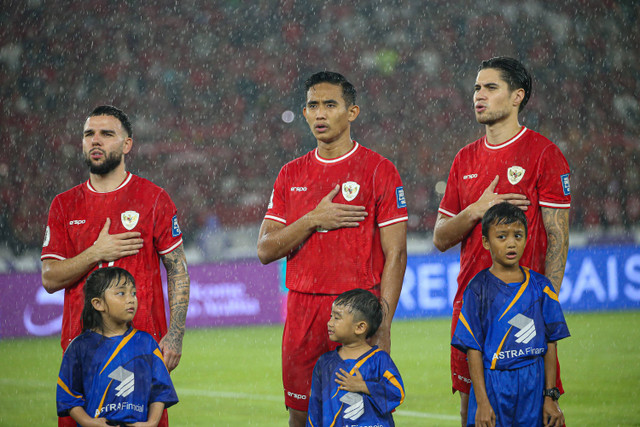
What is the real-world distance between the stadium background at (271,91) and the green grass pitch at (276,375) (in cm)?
424

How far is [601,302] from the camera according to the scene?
10758mm

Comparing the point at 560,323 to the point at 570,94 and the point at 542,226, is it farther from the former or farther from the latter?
the point at 570,94

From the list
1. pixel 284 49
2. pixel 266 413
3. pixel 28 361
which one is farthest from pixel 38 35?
pixel 266 413

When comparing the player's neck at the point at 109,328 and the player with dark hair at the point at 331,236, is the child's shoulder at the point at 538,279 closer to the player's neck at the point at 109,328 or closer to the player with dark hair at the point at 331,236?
the player with dark hair at the point at 331,236

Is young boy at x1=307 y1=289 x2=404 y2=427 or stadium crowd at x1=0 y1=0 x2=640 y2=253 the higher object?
stadium crowd at x1=0 y1=0 x2=640 y2=253

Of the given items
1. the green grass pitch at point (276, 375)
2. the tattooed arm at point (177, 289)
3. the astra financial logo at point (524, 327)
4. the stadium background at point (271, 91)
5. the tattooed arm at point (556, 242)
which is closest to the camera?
the astra financial logo at point (524, 327)

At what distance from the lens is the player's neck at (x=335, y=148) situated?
369 cm

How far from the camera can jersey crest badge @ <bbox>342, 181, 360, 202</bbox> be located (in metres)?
3.63

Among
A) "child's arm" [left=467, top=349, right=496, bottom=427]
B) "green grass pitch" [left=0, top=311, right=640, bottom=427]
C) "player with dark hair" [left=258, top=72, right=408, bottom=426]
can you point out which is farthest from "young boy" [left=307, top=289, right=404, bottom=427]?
"green grass pitch" [left=0, top=311, right=640, bottom=427]

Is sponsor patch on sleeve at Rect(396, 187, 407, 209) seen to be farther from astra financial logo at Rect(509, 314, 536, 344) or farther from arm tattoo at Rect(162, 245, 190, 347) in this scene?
arm tattoo at Rect(162, 245, 190, 347)

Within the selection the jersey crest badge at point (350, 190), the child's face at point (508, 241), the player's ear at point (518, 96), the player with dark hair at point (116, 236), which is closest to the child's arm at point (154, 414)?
the player with dark hair at point (116, 236)

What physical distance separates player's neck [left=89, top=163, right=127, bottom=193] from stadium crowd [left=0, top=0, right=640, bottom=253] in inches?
460

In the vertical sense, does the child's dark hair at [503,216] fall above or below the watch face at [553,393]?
above

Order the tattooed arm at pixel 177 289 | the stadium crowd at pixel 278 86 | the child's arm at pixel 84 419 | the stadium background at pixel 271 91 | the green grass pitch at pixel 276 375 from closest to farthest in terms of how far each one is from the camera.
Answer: the child's arm at pixel 84 419, the tattooed arm at pixel 177 289, the green grass pitch at pixel 276 375, the stadium background at pixel 271 91, the stadium crowd at pixel 278 86
